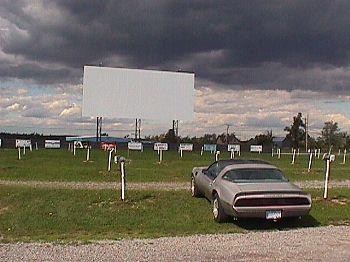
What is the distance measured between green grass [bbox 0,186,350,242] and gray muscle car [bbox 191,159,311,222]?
524 mm

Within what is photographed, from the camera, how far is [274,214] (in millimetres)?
10953

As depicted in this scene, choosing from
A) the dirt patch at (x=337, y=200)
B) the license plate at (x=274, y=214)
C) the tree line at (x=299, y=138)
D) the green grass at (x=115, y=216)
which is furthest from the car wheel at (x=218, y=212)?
the tree line at (x=299, y=138)

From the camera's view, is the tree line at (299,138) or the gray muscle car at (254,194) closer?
the gray muscle car at (254,194)

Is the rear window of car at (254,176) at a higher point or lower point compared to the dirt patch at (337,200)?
higher

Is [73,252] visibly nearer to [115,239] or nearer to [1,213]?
[115,239]

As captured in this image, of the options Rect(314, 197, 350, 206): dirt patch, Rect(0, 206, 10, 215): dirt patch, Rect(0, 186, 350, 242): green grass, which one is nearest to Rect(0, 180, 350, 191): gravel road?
Rect(0, 186, 350, 242): green grass

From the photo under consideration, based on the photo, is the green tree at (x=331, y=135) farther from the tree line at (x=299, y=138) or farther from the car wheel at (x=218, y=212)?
the car wheel at (x=218, y=212)

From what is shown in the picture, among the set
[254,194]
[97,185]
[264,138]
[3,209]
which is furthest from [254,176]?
[264,138]

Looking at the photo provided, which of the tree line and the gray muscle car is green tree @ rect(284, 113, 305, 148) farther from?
the gray muscle car

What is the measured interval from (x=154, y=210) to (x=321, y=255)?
5.41 meters

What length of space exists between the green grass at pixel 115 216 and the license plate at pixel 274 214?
63cm

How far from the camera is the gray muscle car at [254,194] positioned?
35.9 ft

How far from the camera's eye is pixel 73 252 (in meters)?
8.60

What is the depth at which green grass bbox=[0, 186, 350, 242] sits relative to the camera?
445 inches
